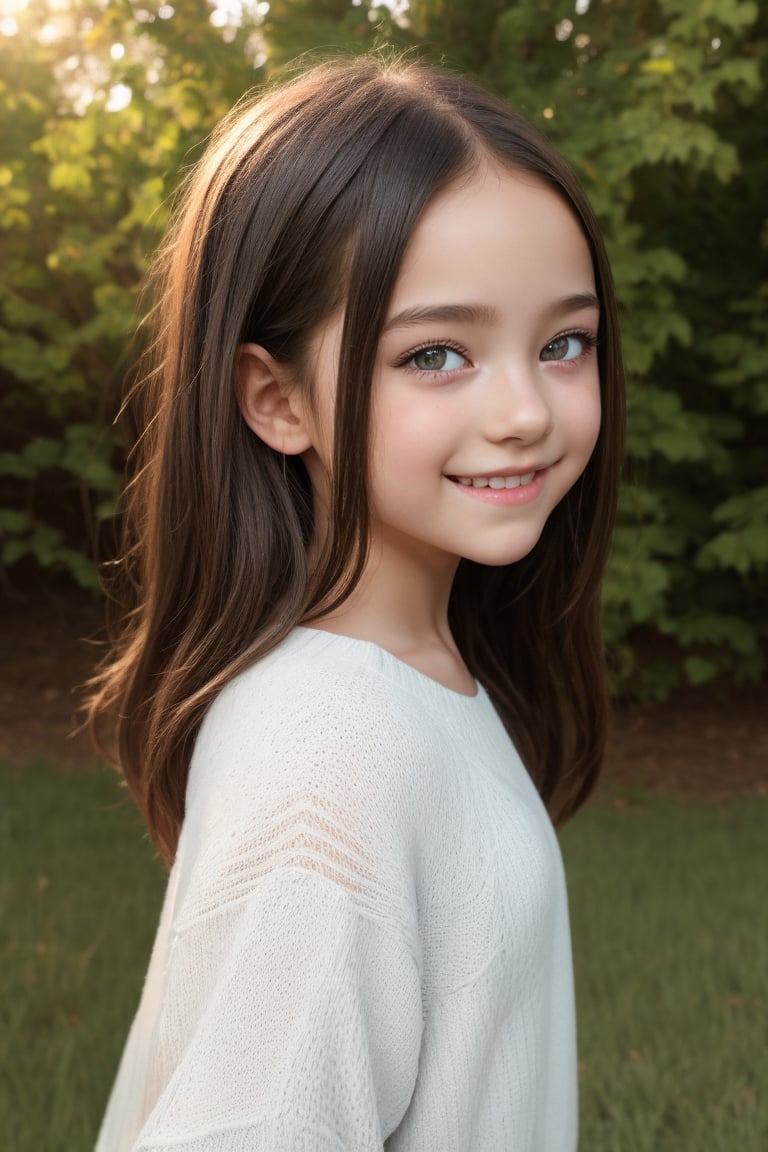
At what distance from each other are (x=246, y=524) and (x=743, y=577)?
17.5 feet

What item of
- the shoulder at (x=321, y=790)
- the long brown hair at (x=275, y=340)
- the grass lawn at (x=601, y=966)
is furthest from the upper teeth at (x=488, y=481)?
the grass lawn at (x=601, y=966)

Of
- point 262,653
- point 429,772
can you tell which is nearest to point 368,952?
point 429,772

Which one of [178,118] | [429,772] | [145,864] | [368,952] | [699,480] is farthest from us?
[699,480]

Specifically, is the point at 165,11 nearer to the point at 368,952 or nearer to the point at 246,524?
the point at 246,524

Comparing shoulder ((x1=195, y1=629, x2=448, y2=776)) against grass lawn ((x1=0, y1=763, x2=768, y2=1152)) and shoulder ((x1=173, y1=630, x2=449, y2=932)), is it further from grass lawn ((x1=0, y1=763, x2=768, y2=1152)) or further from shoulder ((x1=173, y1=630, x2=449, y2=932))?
grass lawn ((x1=0, y1=763, x2=768, y2=1152))

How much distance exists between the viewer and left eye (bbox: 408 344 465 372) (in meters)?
1.14

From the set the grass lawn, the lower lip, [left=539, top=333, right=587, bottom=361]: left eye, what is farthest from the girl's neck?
the grass lawn

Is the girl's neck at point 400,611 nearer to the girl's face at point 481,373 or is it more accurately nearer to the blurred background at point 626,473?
the girl's face at point 481,373

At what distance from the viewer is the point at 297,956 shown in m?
0.93

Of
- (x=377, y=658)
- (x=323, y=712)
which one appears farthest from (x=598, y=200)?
(x=323, y=712)

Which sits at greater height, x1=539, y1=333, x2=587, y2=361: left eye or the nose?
x1=539, y1=333, x2=587, y2=361: left eye

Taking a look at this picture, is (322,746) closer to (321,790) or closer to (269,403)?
(321,790)

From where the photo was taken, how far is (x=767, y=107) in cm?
555

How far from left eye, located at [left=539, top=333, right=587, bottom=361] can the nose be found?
3.1 inches
